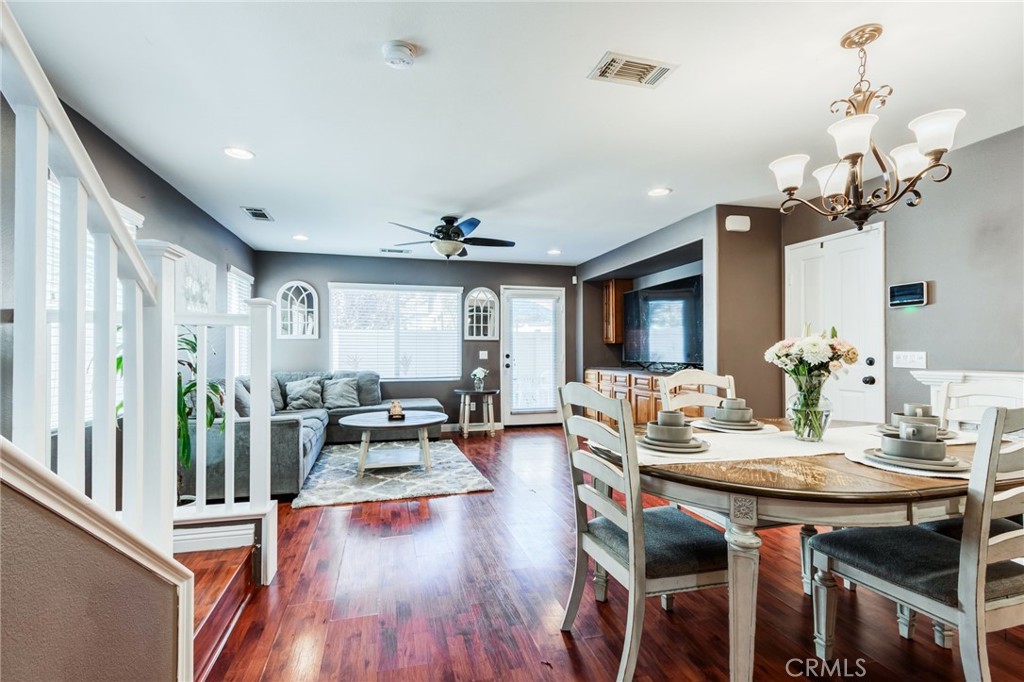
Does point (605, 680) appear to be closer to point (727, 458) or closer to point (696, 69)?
point (727, 458)

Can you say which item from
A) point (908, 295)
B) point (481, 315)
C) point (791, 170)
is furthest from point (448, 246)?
point (908, 295)

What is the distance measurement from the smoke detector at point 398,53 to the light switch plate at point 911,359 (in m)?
3.68

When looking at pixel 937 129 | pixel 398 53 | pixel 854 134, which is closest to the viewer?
pixel 937 129

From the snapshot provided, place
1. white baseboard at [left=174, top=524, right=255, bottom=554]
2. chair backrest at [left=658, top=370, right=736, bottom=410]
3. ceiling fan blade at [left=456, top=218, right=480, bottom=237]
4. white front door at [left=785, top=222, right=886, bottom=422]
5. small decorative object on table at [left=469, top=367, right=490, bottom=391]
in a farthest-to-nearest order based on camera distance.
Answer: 1. small decorative object on table at [left=469, top=367, right=490, bottom=391]
2. ceiling fan blade at [left=456, top=218, right=480, bottom=237]
3. white front door at [left=785, top=222, right=886, bottom=422]
4. chair backrest at [left=658, top=370, right=736, bottom=410]
5. white baseboard at [left=174, top=524, right=255, bottom=554]

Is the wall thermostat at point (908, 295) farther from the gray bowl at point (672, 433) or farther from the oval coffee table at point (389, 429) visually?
the oval coffee table at point (389, 429)

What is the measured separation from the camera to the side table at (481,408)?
659cm

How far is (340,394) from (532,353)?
111 inches

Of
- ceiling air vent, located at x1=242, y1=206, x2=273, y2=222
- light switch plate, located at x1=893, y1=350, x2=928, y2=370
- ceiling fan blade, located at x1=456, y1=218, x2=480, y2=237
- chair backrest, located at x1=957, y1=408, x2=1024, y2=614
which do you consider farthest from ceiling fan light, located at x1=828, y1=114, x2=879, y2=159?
ceiling air vent, located at x1=242, y1=206, x2=273, y2=222

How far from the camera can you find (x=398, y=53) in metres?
2.05

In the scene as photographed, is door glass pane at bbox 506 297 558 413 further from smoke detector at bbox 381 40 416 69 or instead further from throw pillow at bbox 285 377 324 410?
smoke detector at bbox 381 40 416 69

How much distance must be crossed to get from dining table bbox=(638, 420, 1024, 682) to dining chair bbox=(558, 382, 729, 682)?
4.6 inches

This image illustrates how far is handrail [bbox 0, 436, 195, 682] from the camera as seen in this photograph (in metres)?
0.77

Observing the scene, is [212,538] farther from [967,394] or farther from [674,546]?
[967,394]

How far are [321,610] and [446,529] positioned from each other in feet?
3.52
